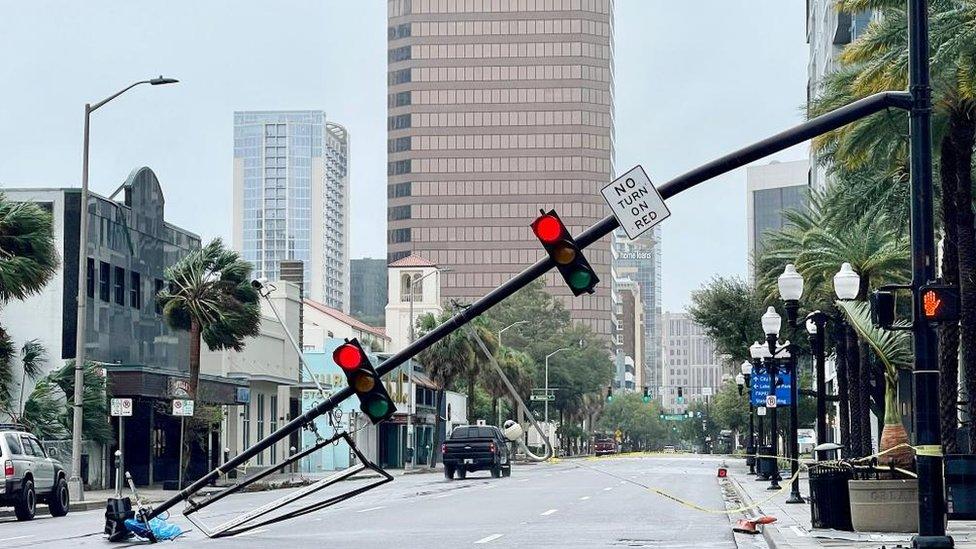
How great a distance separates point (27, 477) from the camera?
30.5 m

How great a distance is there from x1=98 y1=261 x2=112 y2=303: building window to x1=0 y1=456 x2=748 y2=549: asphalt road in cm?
1484

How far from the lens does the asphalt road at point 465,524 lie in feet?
68.8

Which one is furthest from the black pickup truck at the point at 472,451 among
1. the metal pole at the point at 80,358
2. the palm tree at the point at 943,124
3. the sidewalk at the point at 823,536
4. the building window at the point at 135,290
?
the sidewalk at the point at 823,536

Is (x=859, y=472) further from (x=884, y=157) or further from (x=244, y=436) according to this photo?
(x=244, y=436)

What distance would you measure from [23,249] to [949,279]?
22161mm

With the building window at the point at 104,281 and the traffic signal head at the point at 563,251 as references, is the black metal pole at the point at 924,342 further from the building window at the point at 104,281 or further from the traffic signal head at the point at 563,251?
the building window at the point at 104,281

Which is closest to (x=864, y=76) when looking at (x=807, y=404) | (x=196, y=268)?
(x=196, y=268)

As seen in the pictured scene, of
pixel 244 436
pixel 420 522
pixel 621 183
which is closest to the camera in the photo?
pixel 621 183

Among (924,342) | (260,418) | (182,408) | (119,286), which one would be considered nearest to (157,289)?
(119,286)

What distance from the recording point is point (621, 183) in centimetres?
1312

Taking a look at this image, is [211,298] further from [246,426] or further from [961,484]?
[961,484]

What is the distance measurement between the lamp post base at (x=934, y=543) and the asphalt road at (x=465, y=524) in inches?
143

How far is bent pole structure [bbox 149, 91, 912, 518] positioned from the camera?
12.6 meters

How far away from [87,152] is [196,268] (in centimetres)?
1172
